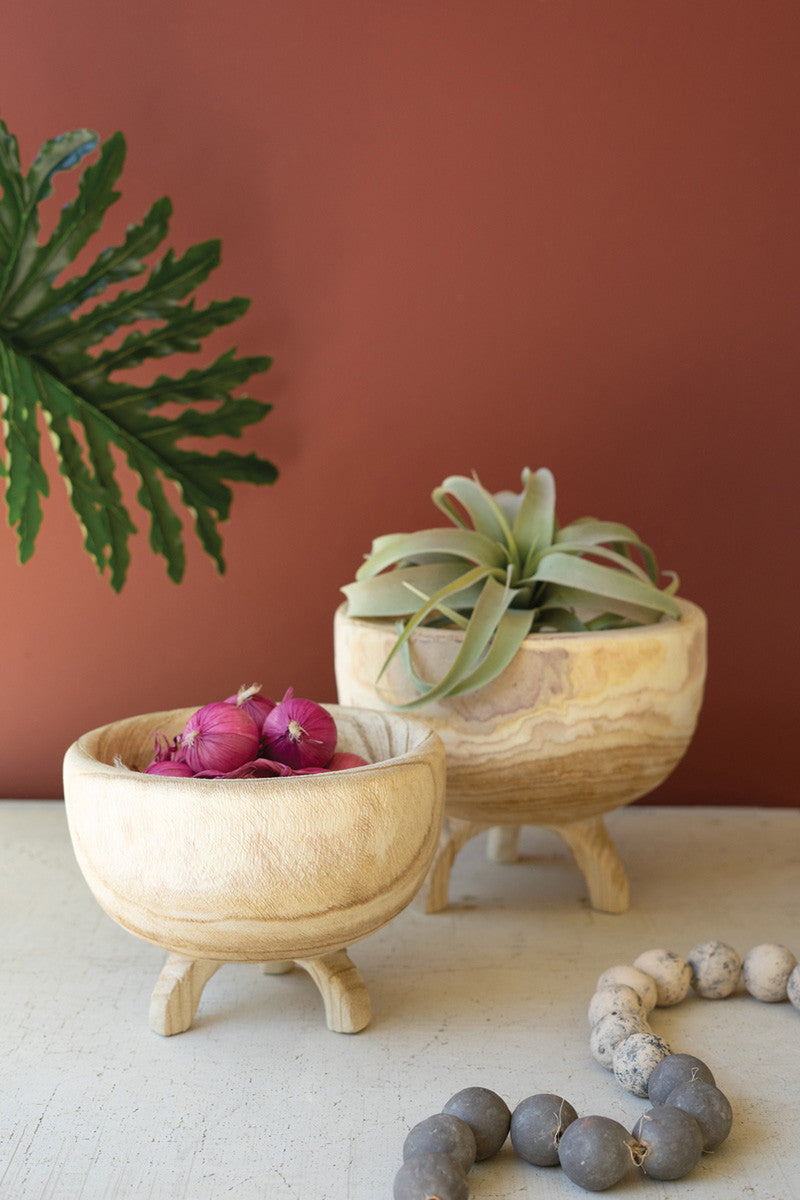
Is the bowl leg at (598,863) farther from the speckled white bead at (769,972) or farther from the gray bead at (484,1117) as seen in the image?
the gray bead at (484,1117)

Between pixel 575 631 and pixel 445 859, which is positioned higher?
pixel 575 631

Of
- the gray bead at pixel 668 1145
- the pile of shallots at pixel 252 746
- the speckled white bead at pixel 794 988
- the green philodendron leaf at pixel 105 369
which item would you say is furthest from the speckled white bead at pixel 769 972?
the green philodendron leaf at pixel 105 369

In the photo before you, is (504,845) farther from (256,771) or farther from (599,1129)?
(599,1129)

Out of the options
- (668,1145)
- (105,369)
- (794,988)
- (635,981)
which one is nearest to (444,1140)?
(668,1145)

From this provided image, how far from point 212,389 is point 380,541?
1.27ft

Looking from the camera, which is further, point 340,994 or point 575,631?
point 575,631

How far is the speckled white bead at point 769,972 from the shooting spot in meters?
0.97

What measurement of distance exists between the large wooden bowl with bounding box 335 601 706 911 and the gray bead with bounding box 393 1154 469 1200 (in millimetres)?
435

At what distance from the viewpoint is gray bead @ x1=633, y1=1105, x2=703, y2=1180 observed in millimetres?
730

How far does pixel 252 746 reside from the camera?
0.94m

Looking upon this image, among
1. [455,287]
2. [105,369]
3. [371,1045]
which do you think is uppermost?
[455,287]

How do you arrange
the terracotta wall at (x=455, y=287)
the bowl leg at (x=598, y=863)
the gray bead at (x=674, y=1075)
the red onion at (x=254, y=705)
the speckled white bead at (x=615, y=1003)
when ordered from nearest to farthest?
the gray bead at (x=674, y=1075), the speckled white bead at (x=615, y=1003), the red onion at (x=254, y=705), the bowl leg at (x=598, y=863), the terracotta wall at (x=455, y=287)

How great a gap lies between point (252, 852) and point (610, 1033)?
317 millimetres

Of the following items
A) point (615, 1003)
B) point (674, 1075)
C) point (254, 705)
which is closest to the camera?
point (674, 1075)
